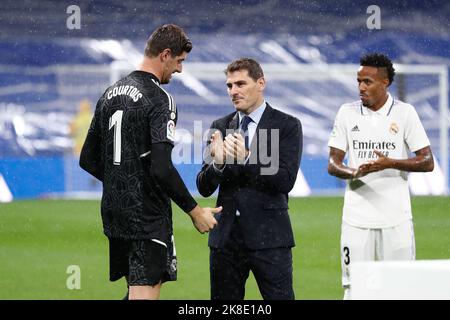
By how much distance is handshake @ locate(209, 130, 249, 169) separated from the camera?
14.3 ft

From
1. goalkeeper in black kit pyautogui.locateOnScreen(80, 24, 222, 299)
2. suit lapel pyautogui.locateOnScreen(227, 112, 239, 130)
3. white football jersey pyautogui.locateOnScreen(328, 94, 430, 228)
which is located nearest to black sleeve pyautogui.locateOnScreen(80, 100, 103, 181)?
goalkeeper in black kit pyautogui.locateOnScreen(80, 24, 222, 299)

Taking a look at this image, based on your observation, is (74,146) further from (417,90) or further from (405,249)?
(405,249)

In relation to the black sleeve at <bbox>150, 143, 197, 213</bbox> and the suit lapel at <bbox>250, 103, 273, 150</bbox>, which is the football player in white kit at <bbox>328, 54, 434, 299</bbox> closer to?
the suit lapel at <bbox>250, 103, 273, 150</bbox>

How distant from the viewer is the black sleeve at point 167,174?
4102 millimetres

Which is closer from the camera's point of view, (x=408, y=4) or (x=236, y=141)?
(x=236, y=141)

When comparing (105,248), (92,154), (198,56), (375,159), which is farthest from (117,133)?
(198,56)

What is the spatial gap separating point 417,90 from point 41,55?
33.3 ft

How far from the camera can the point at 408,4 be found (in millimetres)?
28125

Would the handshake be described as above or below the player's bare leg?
above

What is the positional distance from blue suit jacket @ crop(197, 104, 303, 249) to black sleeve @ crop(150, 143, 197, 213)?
0.40 metres

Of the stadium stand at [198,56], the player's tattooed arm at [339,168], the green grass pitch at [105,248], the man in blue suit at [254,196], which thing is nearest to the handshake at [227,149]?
the man in blue suit at [254,196]

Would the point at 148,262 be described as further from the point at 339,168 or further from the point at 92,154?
the point at 339,168

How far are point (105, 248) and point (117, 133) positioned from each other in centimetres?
751
